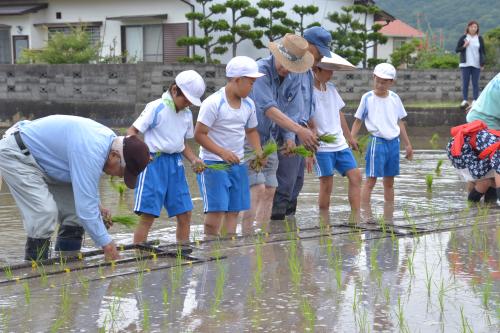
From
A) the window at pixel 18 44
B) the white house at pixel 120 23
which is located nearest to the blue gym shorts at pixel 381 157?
the white house at pixel 120 23

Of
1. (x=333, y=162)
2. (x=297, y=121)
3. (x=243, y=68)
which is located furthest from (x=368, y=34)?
(x=243, y=68)

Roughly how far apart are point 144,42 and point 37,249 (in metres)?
24.5

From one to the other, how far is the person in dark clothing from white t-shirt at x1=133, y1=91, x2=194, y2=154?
13866mm

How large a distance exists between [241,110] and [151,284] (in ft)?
6.86

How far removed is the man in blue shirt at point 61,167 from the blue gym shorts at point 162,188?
2.19ft

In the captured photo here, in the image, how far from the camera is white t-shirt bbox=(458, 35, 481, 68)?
19312 millimetres

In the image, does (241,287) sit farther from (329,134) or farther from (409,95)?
(409,95)

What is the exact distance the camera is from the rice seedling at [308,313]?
4.49 metres

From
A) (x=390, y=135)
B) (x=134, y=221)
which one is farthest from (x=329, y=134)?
(x=134, y=221)

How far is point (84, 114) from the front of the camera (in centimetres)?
2283

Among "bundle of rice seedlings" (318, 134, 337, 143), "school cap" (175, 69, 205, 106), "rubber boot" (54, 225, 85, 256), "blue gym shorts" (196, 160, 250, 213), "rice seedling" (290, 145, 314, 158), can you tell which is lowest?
"rubber boot" (54, 225, 85, 256)

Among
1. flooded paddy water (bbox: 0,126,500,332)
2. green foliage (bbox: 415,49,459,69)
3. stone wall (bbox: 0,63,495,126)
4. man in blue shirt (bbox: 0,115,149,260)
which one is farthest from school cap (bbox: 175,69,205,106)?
green foliage (bbox: 415,49,459,69)

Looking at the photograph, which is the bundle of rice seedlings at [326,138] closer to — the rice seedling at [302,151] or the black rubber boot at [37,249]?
the rice seedling at [302,151]

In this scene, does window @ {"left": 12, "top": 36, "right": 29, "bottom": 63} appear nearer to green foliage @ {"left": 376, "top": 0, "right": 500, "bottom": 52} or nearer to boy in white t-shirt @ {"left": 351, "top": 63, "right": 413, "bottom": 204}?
boy in white t-shirt @ {"left": 351, "top": 63, "right": 413, "bottom": 204}
